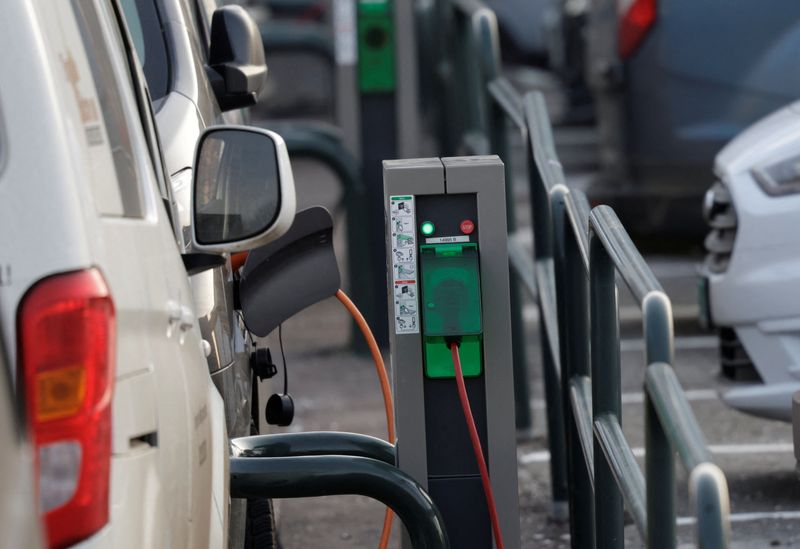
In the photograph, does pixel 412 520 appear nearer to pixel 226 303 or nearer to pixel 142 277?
pixel 226 303

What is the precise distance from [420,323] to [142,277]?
4.52 feet

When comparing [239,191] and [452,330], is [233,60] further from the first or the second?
[239,191]

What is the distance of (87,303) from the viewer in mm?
1832

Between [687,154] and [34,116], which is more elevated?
[34,116]

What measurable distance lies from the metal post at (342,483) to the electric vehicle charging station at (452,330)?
466 millimetres

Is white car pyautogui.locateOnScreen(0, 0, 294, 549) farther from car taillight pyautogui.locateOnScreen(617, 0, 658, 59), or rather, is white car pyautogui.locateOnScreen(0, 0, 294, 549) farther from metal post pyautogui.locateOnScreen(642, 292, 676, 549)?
car taillight pyautogui.locateOnScreen(617, 0, 658, 59)

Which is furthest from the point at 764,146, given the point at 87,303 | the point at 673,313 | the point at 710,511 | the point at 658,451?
the point at 87,303

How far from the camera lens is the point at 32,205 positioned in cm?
185

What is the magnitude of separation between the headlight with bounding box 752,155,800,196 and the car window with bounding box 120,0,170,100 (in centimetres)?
210

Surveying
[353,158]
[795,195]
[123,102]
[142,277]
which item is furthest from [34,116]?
[353,158]

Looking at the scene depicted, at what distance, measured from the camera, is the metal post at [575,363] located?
409cm

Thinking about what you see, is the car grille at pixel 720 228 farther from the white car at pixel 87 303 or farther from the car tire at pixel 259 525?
the white car at pixel 87 303

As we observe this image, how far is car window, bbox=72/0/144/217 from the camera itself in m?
2.21

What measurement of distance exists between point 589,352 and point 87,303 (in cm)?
241
